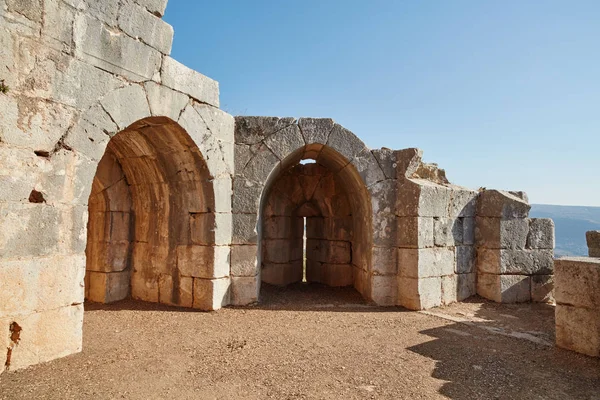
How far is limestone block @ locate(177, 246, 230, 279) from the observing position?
5.69 m

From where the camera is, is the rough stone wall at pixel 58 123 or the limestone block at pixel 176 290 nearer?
the rough stone wall at pixel 58 123

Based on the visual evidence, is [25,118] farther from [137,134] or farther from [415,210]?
[415,210]

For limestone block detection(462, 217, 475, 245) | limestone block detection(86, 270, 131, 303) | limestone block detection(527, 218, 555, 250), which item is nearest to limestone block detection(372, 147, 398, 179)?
limestone block detection(462, 217, 475, 245)

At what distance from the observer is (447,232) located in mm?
6625

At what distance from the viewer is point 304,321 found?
17.6 feet

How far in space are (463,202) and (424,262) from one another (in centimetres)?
151

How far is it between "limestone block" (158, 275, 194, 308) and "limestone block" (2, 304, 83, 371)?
2121 mm

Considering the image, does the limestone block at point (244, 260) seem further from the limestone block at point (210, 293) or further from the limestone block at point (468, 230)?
the limestone block at point (468, 230)

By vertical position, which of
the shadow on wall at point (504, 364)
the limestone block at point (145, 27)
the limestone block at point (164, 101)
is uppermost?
the limestone block at point (145, 27)

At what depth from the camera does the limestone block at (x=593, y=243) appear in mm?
7105

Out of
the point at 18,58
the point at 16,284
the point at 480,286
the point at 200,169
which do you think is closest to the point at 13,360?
the point at 16,284

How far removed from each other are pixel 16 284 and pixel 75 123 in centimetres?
159

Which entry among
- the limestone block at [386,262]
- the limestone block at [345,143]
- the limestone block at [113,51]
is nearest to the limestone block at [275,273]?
the limestone block at [386,262]

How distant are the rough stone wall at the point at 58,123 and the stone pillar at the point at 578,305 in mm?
5274
